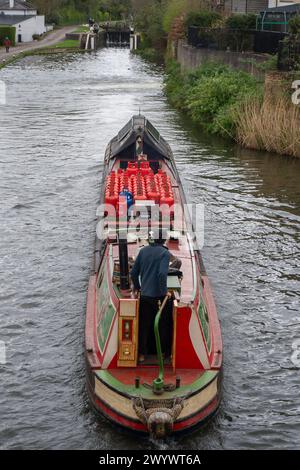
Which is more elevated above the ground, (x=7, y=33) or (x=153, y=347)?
(x=153, y=347)

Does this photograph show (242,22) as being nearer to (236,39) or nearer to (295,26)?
(236,39)

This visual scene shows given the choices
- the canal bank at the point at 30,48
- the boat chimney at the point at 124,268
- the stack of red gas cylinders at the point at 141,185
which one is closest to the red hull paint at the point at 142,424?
the boat chimney at the point at 124,268

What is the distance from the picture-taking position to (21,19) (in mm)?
86812

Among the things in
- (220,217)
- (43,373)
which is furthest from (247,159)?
(43,373)

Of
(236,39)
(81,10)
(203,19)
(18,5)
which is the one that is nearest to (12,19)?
(18,5)

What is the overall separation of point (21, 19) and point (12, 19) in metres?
1.39

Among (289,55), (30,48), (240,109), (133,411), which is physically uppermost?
(289,55)

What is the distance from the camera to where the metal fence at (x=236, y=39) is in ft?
120

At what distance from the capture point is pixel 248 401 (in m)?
13.1

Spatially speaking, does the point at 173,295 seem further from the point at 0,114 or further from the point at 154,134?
the point at 0,114

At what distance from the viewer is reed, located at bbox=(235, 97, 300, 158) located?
27219 millimetres

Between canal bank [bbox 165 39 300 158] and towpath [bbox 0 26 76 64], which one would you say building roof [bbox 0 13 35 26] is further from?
canal bank [bbox 165 39 300 158]

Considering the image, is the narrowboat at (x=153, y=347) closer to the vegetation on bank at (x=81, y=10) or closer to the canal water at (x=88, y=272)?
the canal water at (x=88, y=272)

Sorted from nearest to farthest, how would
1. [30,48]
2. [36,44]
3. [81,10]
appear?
[30,48]
[36,44]
[81,10]
